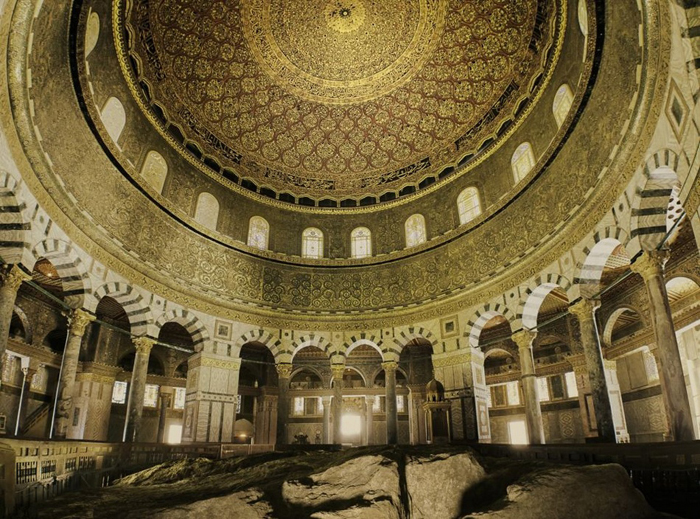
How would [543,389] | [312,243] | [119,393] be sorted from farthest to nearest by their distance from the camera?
1. [543,389]
2. [119,393]
3. [312,243]

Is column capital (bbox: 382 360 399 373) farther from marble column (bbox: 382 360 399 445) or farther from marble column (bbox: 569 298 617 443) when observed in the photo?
marble column (bbox: 569 298 617 443)

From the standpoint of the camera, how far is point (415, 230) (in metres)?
19.8

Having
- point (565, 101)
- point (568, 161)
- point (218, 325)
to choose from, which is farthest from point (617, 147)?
point (218, 325)

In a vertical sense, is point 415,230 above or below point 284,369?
above

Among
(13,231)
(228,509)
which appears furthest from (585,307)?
(13,231)

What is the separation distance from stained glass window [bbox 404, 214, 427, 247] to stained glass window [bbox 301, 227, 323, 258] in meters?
3.85

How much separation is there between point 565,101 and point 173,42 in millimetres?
13951

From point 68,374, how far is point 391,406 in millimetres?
10822

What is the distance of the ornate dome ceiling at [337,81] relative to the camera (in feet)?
55.9

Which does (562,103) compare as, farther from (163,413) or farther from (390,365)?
(163,413)

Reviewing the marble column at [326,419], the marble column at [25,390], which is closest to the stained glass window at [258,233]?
the marble column at [326,419]

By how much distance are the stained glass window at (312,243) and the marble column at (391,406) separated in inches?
222

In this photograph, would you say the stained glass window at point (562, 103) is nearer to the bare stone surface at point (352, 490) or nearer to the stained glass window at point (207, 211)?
the bare stone surface at point (352, 490)

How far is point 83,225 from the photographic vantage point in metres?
13.3
